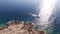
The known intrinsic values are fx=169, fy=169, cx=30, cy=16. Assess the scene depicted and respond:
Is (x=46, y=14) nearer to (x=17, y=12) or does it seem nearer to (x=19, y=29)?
(x=17, y=12)

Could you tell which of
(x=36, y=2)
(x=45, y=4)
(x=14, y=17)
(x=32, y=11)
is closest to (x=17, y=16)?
(x=14, y=17)

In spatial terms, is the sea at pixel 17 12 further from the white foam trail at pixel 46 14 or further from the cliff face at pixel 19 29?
the cliff face at pixel 19 29

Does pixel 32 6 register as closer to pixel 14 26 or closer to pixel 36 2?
pixel 36 2

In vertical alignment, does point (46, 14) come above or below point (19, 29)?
above

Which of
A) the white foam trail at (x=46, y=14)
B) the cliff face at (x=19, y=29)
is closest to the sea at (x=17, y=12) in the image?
the white foam trail at (x=46, y=14)

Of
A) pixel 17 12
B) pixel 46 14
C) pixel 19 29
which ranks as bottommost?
pixel 19 29

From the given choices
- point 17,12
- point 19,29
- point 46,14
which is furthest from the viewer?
point 17,12

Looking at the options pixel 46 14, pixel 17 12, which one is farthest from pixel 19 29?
pixel 17 12

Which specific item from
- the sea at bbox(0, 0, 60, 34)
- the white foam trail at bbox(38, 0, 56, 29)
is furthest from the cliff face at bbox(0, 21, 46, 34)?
the sea at bbox(0, 0, 60, 34)

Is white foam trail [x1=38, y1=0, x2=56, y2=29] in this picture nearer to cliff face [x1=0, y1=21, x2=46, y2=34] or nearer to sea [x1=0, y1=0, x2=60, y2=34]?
sea [x1=0, y1=0, x2=60, y2=34]
